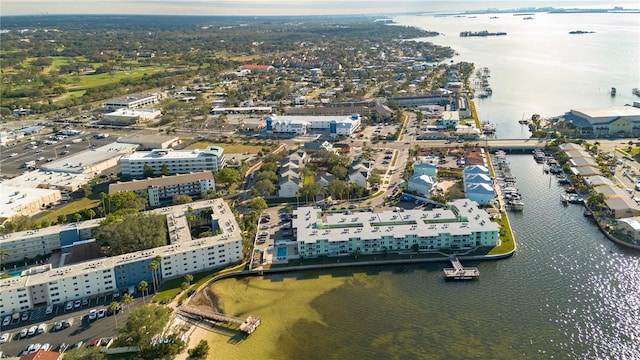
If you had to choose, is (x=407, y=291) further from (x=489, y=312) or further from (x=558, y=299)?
(x=558, y=299)

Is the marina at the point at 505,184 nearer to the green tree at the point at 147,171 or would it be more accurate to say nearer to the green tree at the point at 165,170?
the green tree at the point at 165,170

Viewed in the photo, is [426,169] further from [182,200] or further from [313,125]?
[313,125]

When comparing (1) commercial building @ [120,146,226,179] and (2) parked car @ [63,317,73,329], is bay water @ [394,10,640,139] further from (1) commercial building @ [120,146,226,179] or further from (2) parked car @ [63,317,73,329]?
(2) parked car @ [63,317,73,329]

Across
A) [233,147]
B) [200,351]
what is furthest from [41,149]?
[200,351]

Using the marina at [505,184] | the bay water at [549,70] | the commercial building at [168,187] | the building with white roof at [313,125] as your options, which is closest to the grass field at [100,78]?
the building with white roof at [313,125]

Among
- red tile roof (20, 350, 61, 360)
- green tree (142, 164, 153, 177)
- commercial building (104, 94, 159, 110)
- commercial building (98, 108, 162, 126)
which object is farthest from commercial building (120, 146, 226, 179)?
commercial building (104, 94, 159, 110)
